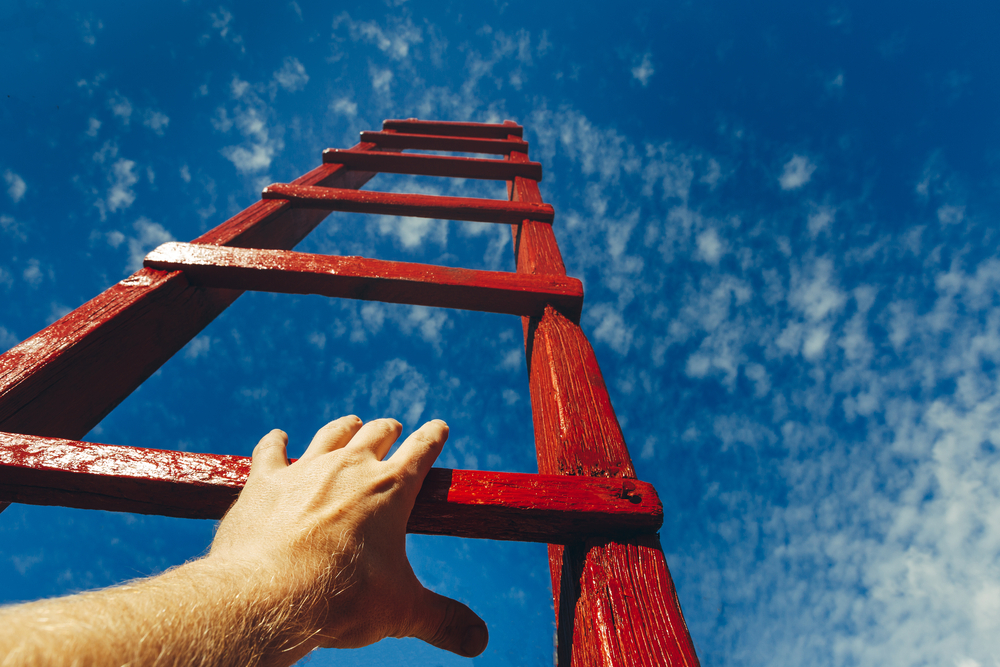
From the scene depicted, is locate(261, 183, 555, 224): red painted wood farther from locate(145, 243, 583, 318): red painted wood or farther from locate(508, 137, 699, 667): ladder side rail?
locate(508, 137, 699, 667): ladder side rail

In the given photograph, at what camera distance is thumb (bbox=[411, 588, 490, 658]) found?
768mm

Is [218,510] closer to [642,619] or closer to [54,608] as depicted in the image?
[54,608]

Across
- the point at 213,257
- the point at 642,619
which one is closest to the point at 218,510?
the point at 642,619

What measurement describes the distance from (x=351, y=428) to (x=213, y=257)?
0.89 metres

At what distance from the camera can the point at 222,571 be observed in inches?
22.5

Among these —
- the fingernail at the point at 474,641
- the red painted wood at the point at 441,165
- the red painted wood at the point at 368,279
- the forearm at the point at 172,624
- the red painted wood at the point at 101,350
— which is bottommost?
the forearm at the point at 172,624

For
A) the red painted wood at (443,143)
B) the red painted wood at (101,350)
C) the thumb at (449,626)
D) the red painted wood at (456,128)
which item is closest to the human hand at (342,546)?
the thumb at (449,626)

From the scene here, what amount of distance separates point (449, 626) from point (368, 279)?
1041 mm

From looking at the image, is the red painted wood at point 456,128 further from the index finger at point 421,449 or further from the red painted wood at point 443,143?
the index finger at point 421,449

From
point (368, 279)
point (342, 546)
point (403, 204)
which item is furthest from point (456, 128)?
point (342, 546)

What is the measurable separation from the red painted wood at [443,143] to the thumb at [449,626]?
3087 mm

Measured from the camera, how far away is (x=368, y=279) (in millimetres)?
1439

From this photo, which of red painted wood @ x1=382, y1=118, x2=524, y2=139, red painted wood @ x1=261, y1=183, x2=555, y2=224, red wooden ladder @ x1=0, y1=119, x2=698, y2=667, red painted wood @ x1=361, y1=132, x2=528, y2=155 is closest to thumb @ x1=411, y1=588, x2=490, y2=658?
red wooden ladder @ x1=0, y1=119, x2=698, y2=667

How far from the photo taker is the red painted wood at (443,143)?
3.24m
